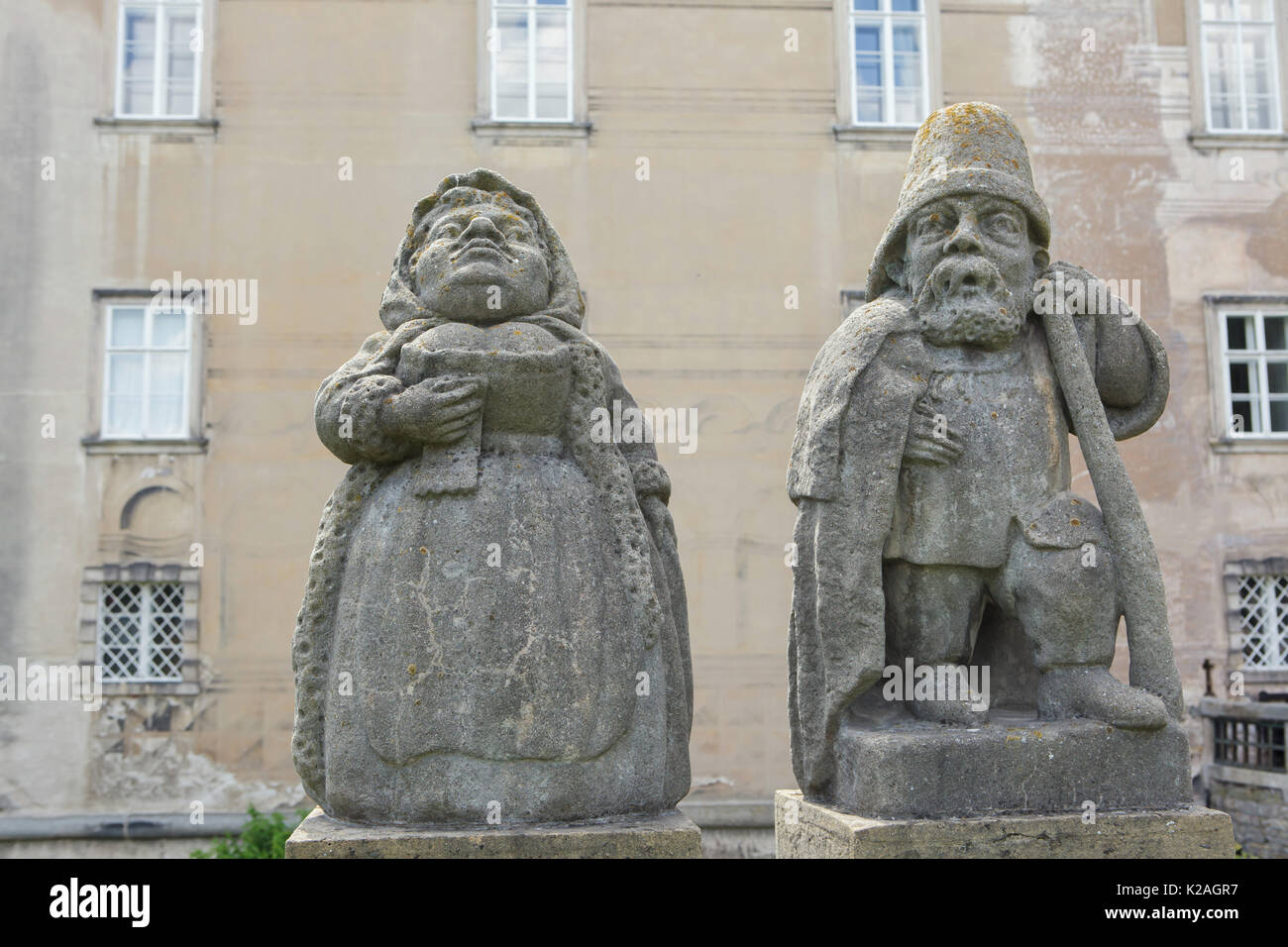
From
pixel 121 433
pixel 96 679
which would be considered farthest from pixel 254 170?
pixel 96 679

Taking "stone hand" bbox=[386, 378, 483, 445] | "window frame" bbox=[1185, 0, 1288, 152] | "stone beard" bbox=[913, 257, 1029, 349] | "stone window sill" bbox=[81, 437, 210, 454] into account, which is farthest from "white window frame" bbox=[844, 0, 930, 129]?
"stone hand" bbox=[386, 378, 483, 445]

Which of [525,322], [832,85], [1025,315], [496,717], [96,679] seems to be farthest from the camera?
[832,85]

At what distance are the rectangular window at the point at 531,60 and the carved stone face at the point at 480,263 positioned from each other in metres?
9.86

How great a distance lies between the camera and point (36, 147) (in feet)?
45.3

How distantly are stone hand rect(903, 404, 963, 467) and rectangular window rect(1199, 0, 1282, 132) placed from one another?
39.9ft

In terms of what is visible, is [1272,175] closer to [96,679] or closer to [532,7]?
[532,7]

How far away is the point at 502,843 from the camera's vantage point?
3.86m

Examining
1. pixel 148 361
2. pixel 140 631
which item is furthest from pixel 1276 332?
pixel 140 631

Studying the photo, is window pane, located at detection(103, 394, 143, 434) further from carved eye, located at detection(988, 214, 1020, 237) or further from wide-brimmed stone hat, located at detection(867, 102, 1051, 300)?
carved eye, located at detection(988, 214, 1020, 237)

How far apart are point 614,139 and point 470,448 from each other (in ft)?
33.8

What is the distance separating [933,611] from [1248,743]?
882 cm

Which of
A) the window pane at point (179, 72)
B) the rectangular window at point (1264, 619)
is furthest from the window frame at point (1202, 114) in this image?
the window pane at point (179, 72)

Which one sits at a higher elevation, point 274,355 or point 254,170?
point 254,170

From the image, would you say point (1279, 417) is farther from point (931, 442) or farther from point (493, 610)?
point (493, 610)
